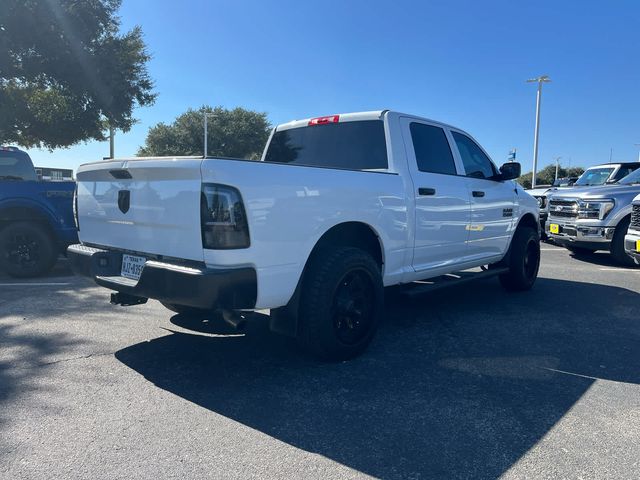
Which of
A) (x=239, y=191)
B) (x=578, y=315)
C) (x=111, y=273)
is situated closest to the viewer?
(x=239, y=191)

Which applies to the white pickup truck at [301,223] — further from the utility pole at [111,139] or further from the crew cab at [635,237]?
the utility pole at [111,139]

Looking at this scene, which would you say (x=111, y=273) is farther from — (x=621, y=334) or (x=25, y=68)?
(x=25, y=68)

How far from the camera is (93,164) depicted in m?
3.87

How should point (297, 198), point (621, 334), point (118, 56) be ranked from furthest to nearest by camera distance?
1. point (118, 56)
2. point (621, 334)
3. point (297, 198)

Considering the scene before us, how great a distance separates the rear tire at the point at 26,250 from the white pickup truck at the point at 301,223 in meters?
3.44

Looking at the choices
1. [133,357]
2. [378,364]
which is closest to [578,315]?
[378,364]

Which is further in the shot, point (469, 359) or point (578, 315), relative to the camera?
point (578, 315)

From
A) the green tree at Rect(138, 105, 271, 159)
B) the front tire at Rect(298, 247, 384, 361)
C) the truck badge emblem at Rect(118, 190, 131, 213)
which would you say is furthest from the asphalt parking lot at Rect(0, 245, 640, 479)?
the green tree at Rect(138, 105, 271, 159)

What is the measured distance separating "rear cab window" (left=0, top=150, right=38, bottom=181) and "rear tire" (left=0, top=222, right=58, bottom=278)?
80 centimetres

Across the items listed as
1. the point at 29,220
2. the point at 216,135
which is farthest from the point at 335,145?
the point at 216,135

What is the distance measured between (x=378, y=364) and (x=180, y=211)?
1.90m

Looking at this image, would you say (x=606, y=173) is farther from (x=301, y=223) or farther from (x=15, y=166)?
(x=15, y=166)

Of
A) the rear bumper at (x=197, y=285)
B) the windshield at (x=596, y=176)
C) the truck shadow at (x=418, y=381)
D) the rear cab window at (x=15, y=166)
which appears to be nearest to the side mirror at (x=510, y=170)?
the truck shadow at (x=418, y=381)

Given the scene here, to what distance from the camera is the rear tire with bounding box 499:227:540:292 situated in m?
6.26
